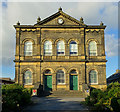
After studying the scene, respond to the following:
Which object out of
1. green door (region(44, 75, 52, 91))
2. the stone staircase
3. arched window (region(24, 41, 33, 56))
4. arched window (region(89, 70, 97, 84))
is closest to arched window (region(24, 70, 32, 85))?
green door (region(44, 75, 52, 91))

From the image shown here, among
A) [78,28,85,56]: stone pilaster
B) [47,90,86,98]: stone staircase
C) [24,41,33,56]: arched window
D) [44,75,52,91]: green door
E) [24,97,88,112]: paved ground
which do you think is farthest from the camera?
[24,41,33,56]: arched window

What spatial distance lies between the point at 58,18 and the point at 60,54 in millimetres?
5468

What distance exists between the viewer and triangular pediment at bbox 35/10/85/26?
950 inches

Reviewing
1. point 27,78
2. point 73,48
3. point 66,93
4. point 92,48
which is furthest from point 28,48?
point 92,48

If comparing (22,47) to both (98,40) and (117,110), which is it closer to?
(98,40)

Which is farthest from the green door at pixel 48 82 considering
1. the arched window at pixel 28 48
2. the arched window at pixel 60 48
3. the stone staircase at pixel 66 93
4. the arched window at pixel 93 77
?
the arched window at pixel 93 77

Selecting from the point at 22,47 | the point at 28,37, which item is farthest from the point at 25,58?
the point at 28,37

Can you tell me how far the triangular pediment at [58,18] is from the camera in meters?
24.1

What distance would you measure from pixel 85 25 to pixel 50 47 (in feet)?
20.3

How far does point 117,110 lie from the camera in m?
10.1

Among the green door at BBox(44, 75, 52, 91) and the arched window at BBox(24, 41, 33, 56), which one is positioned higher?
the arched window at BBox(24, 41, 33, 56)

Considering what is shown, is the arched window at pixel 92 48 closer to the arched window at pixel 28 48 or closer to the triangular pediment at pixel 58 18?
the triangular pediment at pixel 58 18

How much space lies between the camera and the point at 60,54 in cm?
2381

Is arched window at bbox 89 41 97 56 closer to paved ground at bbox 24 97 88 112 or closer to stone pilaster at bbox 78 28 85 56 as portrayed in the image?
stone pilaster at bbox 78 28 85 56
